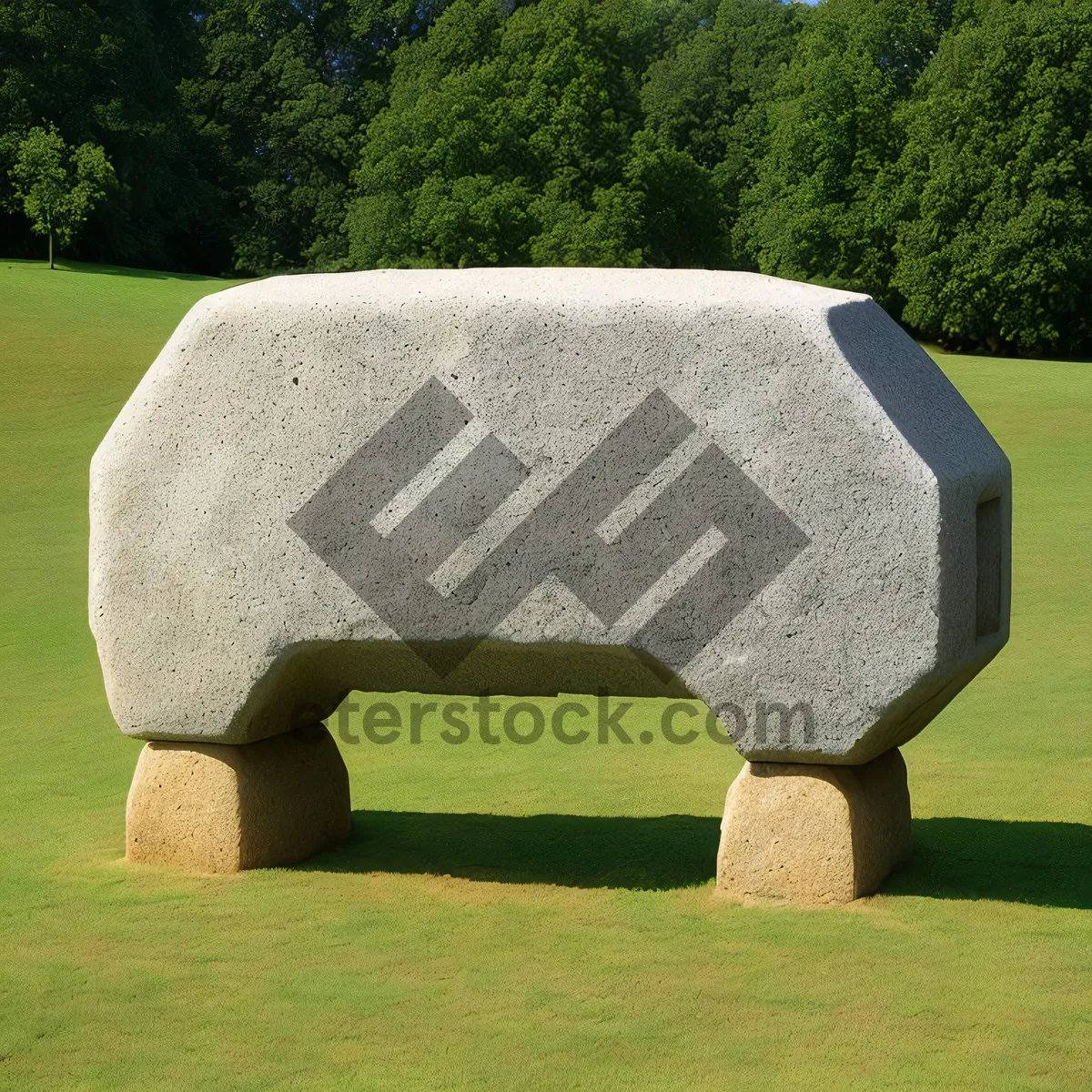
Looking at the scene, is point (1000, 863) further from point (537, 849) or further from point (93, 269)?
point (93, 269)

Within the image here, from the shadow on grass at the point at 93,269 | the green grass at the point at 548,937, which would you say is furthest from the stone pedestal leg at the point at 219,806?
the shadow on grass at the point at 93,269

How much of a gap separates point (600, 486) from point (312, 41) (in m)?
50.3

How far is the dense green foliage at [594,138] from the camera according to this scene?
3359 cm

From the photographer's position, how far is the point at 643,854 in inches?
280

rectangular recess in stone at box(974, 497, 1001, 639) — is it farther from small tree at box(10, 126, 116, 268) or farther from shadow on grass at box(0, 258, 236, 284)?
small tree at box(10, 126, 116, 268)

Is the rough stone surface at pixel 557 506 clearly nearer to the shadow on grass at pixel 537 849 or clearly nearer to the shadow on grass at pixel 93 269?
the shadow on grass at pixel 537 849

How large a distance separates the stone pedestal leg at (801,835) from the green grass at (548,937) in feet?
0.41

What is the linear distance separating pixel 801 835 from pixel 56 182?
35930 mm

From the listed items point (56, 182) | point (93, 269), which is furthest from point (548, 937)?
point (56, 182)

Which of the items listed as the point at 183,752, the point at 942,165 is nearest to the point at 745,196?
the point at 942,165

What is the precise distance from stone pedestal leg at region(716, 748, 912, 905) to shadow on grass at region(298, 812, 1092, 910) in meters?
0.32

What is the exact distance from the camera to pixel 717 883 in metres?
6.38

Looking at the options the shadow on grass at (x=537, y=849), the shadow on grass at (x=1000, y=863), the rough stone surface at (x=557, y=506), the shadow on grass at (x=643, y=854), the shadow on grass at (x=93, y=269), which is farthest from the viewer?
the shadow on grass at (x=93, y=269)

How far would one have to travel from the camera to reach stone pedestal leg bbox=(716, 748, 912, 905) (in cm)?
612
